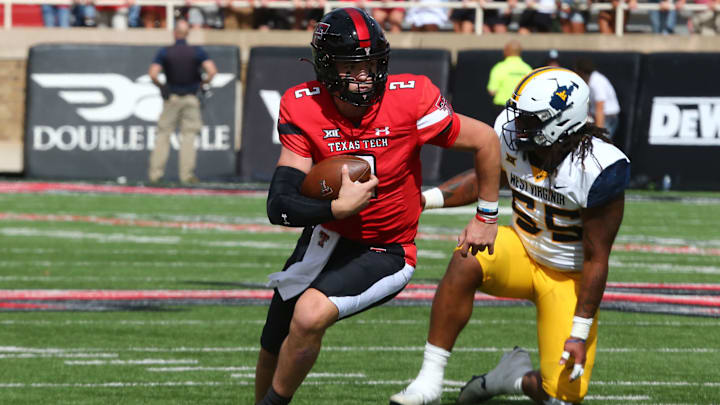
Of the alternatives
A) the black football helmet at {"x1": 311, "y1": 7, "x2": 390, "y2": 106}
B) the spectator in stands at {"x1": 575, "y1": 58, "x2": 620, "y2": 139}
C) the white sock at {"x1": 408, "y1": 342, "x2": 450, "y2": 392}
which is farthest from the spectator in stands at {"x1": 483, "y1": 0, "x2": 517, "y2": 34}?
the black football helmet at {"x1": 311, "y1": 7, "x2": 390, "y2": 106}

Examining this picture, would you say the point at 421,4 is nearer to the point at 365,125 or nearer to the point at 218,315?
the point at 218,315

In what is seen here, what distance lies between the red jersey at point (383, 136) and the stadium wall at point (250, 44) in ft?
38.5

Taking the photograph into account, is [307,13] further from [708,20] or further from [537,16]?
[708,20]

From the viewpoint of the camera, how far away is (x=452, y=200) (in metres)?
5.66

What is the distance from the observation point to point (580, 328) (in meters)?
5.23

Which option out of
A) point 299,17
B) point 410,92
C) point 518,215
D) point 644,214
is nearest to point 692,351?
point 518,215

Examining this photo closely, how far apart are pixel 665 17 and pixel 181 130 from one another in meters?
6.64

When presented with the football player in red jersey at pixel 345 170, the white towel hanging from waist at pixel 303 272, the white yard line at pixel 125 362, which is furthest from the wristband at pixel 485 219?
the white yard line at pixel 125 362

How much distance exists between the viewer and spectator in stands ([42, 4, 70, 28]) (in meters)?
18.7

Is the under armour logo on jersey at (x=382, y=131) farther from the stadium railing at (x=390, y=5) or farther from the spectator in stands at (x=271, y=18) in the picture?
the spectator in stands at (x=271, y=18)

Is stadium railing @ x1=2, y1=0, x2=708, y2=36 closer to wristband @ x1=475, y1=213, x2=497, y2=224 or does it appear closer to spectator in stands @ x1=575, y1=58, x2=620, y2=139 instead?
spectator in stands @ x1=575, y1=58, x2=620, y2=139

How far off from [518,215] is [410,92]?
0.97 meters

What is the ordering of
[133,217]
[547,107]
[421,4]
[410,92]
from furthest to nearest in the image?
[421,4] → [133,217] → [547,107] → [410,92]

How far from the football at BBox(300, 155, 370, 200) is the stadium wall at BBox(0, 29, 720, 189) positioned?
1207cm
